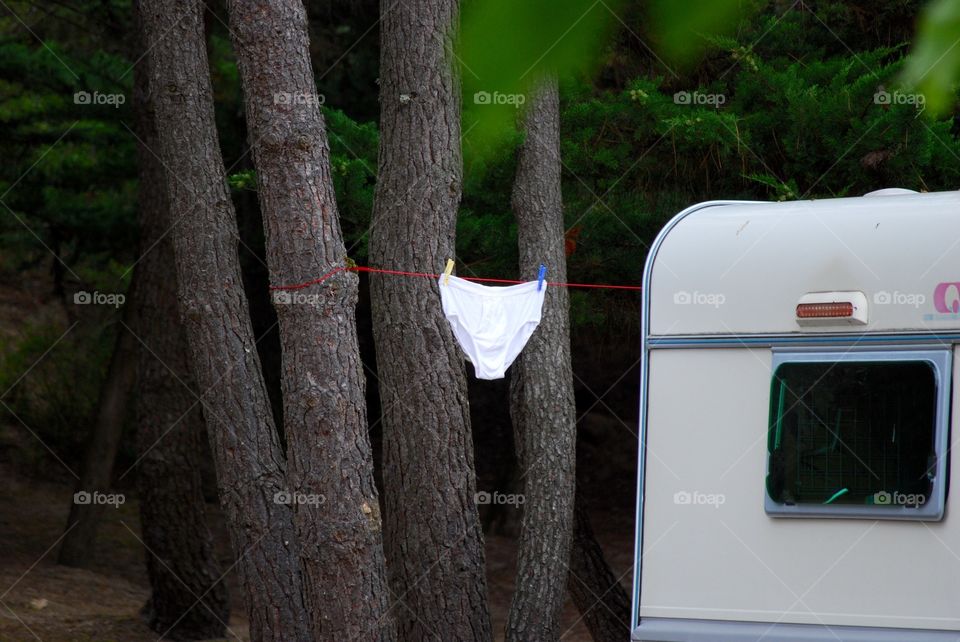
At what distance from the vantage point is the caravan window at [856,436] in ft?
13.6

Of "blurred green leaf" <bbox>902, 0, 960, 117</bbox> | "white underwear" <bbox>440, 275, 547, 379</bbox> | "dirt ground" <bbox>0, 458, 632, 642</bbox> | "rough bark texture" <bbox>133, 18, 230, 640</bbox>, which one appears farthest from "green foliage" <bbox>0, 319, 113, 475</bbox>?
"blurred green leaf" <bbox>902, 0, 960, 117</bbox>

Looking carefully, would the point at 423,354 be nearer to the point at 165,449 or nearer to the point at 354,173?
the point at 354,173

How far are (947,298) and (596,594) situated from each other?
5144mm

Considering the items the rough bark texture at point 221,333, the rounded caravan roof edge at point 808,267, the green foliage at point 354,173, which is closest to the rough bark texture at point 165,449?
the green foliage at point 354,173

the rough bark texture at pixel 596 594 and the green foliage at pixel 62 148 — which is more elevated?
the green foliage at pixel 62 148

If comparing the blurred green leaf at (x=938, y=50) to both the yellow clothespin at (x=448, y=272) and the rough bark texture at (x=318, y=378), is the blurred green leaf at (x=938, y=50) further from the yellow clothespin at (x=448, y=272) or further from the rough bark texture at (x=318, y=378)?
the yellow clothespin at (x=448, y=272)

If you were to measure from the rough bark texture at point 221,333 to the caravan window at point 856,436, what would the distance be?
3.70 metres

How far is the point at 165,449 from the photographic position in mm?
10664

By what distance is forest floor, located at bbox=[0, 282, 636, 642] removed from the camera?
34.7 feet

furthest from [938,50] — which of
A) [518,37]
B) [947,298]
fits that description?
[947,298]

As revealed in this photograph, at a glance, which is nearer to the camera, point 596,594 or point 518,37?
point 518,37

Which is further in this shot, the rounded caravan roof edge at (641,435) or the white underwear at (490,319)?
the white underwear at (490,319)

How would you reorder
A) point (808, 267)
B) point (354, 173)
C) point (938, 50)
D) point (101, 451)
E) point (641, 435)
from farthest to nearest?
point (101, 451) < point (354, 173) < point (641, 435) < point (808, 267) < point (938, 50)

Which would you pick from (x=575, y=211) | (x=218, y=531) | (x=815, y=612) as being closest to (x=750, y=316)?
(x=815, y=612)
